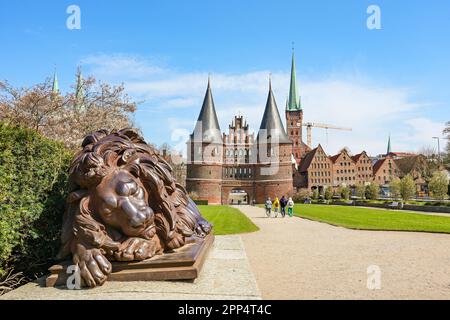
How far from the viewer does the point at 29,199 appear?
5.07 metres

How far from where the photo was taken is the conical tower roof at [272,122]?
59.8 meters

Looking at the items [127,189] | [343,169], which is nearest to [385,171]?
[343,169]

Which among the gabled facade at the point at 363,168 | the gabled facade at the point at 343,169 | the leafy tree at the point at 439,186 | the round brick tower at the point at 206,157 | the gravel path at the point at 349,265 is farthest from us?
the gabled facade at the point at 363,168

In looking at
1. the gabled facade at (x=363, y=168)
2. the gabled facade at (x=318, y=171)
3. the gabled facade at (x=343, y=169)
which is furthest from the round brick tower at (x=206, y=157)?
the gabled facade at (x=363, y=168)

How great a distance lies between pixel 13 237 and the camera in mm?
4695

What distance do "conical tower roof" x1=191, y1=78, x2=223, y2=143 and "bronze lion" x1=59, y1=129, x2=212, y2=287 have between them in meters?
54.4

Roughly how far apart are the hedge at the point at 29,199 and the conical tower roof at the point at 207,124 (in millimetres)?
53597

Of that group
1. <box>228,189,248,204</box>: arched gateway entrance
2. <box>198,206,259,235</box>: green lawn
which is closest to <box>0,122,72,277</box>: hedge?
<box>198,206,259,235</box>: green lawn

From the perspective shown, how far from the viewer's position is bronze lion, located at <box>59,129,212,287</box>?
4.24m

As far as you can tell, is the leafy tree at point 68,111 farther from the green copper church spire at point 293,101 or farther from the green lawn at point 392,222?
the green copper church spire at point 293,101

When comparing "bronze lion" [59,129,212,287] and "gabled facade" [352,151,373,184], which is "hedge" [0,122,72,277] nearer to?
"bronze lion" [59,129,212,287]
